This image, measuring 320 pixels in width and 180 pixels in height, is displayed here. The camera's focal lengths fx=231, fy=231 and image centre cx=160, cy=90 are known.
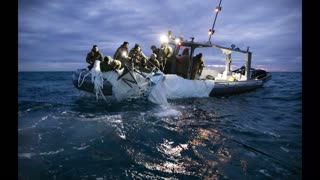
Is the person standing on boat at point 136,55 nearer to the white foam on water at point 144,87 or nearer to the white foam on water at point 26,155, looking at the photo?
the white foam on water at point 144,87

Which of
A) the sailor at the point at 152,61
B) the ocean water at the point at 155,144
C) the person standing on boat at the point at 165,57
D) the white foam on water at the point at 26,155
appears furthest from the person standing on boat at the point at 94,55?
the white foam on water at the point at 26,155

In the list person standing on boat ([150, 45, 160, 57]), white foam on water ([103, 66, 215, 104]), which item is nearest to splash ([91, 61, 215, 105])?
white foam on water ([103, 66, 215, 104])

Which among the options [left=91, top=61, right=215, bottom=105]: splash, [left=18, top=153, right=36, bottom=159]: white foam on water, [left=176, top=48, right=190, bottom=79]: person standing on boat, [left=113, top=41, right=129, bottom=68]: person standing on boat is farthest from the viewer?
[left=176, top=48, right=190, bottom=79]: person standing on boat

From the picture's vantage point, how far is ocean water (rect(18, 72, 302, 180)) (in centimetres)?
395

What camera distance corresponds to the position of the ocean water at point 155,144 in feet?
12.9

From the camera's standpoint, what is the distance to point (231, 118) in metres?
8.40

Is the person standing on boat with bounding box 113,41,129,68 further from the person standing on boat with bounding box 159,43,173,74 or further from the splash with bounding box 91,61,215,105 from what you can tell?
the person standing on boat with bounding box 159,43,173,74

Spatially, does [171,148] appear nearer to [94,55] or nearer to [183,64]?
[94,55]

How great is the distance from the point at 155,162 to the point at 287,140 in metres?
3.71

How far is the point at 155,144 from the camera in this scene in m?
5.30

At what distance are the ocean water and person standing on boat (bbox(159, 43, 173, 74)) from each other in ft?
14.9

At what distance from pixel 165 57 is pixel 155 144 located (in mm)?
8385

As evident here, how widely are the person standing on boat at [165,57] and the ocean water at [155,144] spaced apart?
14.9 ft
